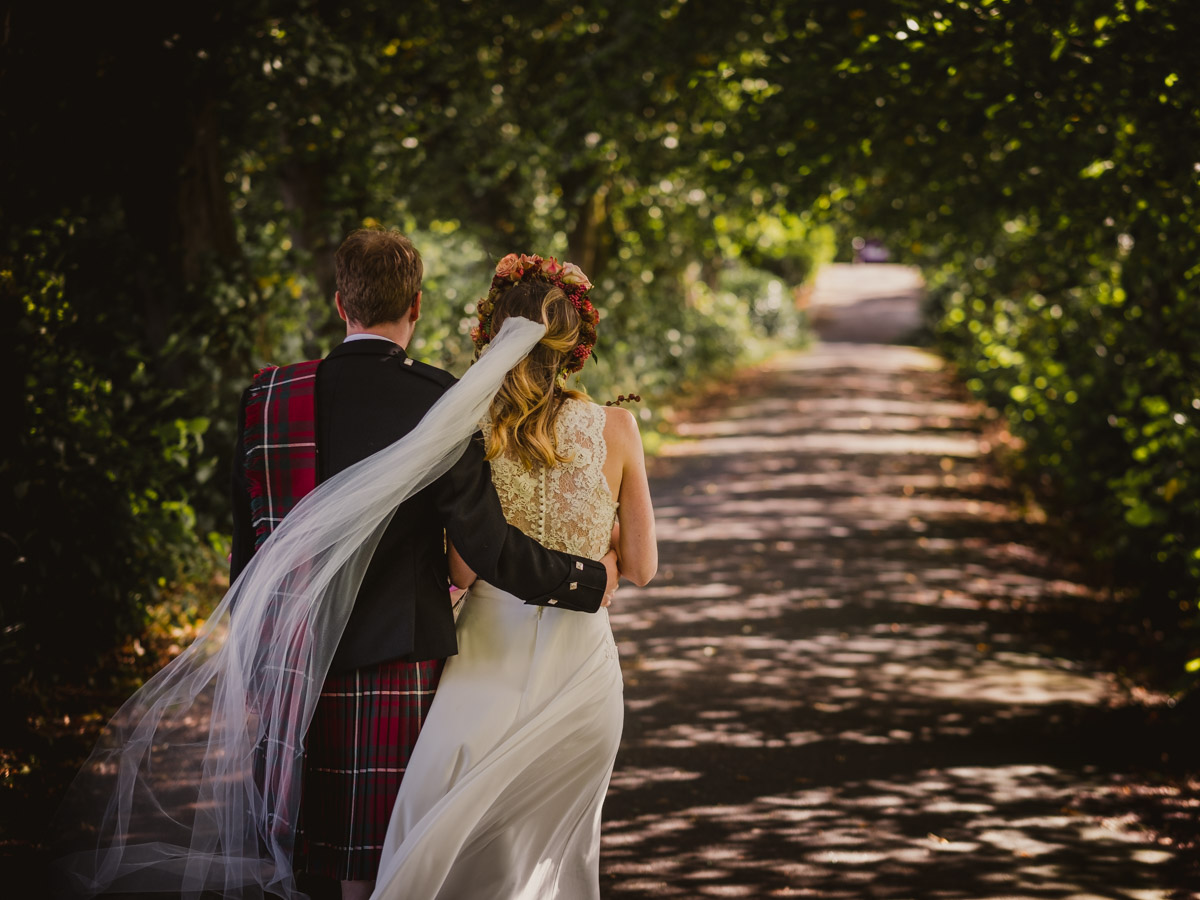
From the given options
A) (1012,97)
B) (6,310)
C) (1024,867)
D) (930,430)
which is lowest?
(1024,867)

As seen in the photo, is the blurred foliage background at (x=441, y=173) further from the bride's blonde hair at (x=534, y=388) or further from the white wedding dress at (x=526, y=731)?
the white wedding dress at (x=526, y=731)

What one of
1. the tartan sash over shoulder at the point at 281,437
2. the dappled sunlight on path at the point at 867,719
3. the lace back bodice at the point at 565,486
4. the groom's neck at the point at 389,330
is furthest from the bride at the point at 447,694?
the dappled sunlight on path at the point at 867,719

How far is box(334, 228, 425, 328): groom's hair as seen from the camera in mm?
2773

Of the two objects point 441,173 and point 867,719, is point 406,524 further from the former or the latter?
point 441,173

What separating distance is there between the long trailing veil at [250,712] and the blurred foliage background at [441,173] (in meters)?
1.48

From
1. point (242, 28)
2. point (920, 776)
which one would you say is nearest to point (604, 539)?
point (920, 776)

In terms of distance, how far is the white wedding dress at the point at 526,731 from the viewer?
290 centimetres

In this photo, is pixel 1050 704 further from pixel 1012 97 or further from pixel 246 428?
pixel 246 428

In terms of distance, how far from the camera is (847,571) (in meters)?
9.20

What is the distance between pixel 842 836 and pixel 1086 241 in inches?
227

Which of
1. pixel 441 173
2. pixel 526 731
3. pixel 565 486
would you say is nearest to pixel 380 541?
pixel 565 486

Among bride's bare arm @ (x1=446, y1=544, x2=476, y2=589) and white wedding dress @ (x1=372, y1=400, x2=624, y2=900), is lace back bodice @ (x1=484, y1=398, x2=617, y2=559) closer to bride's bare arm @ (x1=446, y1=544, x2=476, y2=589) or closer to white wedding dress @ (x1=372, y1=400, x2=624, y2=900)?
white wedding dress @ (x1=372, y1=400, x2=624, y2=900)

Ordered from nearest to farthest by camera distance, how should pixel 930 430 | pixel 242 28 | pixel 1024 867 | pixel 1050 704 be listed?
pixel 1024 867, pixel 1050 704, pixel 242 28, pixel 930 430

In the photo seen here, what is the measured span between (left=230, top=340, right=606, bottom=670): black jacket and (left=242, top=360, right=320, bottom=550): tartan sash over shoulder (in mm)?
32
